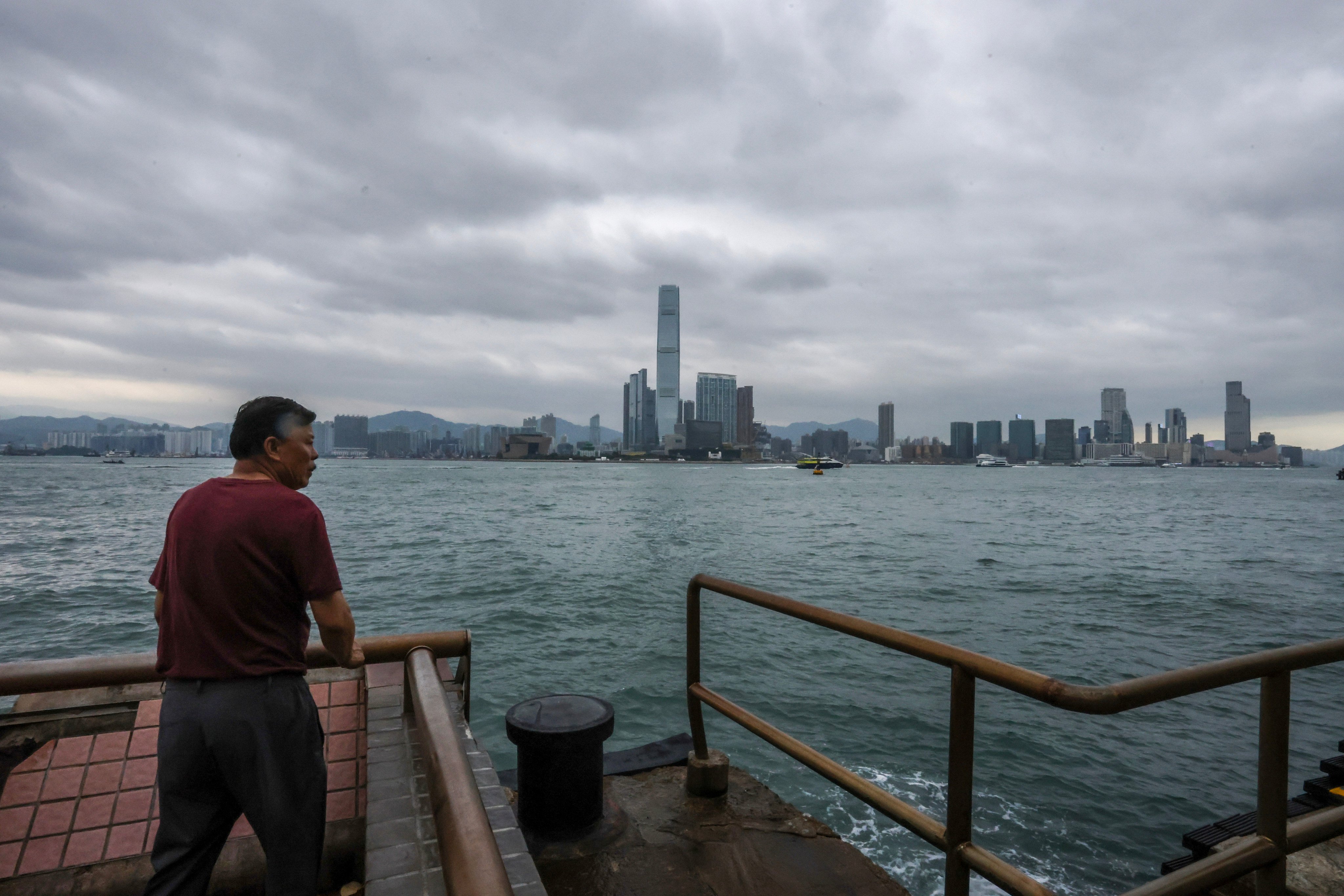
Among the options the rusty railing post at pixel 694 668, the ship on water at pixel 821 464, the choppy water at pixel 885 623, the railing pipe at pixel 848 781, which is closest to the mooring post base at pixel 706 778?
the rusty railing post at pixel 694 668

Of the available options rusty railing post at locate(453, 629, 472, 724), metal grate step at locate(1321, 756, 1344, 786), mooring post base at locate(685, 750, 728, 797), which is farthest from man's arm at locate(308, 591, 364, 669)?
metal grate step at locate(1321, 756, 1344, 786)

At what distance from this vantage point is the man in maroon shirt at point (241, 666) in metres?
2.25

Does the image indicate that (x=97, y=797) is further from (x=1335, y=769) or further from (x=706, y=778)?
(x=1335, y=769)

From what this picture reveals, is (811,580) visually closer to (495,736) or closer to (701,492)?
(495,736)

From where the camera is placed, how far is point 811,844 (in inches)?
147

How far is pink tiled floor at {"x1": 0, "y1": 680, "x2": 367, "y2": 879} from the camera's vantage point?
296cm

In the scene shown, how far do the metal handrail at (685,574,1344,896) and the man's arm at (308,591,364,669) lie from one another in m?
1.81

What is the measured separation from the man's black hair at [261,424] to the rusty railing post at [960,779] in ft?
8.13

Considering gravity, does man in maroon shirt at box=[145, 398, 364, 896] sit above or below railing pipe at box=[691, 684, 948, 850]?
above

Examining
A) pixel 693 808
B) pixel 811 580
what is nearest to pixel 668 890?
pixel 693 808

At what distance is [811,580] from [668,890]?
831 inches

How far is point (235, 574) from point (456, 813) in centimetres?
128

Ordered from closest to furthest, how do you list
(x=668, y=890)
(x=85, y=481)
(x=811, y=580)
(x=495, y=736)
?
(x=668, y=890), (x=495, y=736), (x=811, y=580), (x=85, y=481)

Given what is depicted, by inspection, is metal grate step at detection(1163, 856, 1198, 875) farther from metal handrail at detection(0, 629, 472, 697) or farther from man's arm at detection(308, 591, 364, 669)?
metal handrail at detection(0, 629, 472, 697)
